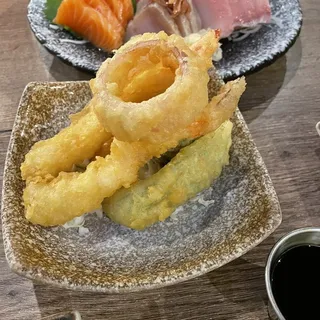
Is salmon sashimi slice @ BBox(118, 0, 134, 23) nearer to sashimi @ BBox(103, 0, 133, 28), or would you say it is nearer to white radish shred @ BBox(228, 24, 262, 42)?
sashimi @ BBox(103, 0, 133, 28)

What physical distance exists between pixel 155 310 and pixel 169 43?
77 centimetres

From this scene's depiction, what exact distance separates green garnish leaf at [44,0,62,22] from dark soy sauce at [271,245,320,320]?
5.34 ft

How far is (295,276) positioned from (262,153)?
625mm

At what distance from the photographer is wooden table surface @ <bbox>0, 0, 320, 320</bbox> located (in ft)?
4.35

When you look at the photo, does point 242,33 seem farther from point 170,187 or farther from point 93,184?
point 93,184

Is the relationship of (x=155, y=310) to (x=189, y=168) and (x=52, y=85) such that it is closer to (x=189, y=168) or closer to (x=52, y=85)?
(x=189, y=168)

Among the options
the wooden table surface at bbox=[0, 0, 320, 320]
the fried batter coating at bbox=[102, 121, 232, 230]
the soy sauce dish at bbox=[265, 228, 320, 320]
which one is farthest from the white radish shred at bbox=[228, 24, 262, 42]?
the soy sauce dish at bbox=[265, 228, 320, 320]

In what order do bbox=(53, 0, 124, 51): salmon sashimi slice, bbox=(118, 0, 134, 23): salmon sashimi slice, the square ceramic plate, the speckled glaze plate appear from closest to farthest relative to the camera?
the square ceramic plate, the speckled glaze plate, bbox=(53, 0, 124, 51): salmon sashimi slice, bbox=(118, 0, 134, 23): salmon sashimi slice

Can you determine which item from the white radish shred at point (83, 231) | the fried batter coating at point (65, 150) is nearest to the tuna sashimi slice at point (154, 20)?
the fried batter coating at point (65, 150)

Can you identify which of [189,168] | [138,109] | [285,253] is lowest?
[285,253]

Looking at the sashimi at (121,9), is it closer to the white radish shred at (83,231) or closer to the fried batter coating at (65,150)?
the fried batter coating at (65,150)

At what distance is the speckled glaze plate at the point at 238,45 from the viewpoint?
2029 millimetres

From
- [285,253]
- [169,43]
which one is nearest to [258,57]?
[169,43]

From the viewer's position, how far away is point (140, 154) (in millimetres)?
1313
